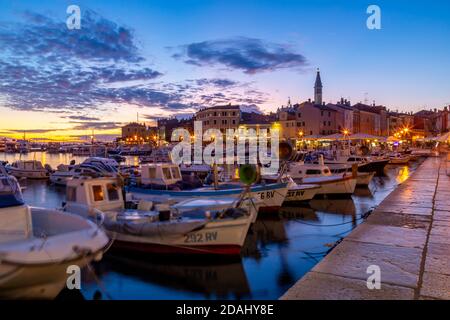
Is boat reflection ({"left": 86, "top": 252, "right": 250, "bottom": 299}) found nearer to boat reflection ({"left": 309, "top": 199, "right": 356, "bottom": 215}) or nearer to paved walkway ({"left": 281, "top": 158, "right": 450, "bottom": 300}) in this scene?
paved walkway ({"left": 281, "top": 158, "right": 450, "bottom": 300})

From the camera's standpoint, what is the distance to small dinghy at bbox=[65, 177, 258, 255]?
11.5m

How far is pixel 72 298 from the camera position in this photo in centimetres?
899

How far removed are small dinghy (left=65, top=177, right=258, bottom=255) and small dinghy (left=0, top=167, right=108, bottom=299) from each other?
2655 mm

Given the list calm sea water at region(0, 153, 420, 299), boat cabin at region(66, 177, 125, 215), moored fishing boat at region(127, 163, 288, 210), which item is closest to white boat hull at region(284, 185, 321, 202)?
moored fishing boat at region(127, 163, 288, 210)

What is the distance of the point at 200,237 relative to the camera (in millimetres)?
11680

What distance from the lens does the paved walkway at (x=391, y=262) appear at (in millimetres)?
5926

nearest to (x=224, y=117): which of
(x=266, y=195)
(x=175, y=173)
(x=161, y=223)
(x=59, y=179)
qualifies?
(x=59, y=179)

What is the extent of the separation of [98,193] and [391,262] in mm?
9723

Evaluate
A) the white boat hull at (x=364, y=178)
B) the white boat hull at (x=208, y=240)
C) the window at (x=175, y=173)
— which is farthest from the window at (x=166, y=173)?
the white boat hull at (x=364, y=178)

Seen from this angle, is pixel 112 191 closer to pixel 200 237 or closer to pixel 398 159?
pixel 200 237

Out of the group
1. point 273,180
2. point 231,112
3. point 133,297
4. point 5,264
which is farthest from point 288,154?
point 231,112

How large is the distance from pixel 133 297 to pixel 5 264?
3.75 metres
